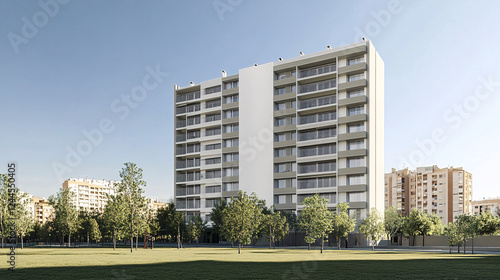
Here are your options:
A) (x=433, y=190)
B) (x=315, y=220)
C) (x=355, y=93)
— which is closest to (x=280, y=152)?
(x=355, y=93)

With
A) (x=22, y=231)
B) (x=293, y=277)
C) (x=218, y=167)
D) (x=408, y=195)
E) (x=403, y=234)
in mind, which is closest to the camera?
(x=293, y=277)

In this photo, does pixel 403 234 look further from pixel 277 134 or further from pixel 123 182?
pixel 123 182

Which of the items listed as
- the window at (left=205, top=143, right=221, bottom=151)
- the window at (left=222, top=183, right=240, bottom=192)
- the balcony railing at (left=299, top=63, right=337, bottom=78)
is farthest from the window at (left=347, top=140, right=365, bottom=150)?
the window at (left=205, top=143, right=221, bottom=151)

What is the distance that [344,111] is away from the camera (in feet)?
279

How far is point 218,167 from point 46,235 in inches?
1670

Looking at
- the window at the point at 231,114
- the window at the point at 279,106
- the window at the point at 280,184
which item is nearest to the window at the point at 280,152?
the window at the point at 280,184

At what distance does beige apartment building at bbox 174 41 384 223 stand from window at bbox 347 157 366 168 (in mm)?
184

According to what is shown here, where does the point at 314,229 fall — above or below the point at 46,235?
above

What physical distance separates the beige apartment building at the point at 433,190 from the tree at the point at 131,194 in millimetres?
128312

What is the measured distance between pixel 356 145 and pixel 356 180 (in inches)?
259

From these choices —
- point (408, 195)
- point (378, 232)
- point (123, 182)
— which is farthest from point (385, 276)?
point (408, 195)

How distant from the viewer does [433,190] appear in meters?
163

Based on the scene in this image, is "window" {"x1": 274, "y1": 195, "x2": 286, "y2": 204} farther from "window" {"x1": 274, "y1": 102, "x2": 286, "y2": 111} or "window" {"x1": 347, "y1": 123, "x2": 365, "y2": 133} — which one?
"window" {"x1": 347, "y1": 123, "x2": 365, "y2": 133}

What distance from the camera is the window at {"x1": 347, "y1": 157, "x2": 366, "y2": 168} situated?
8181 centimetres
